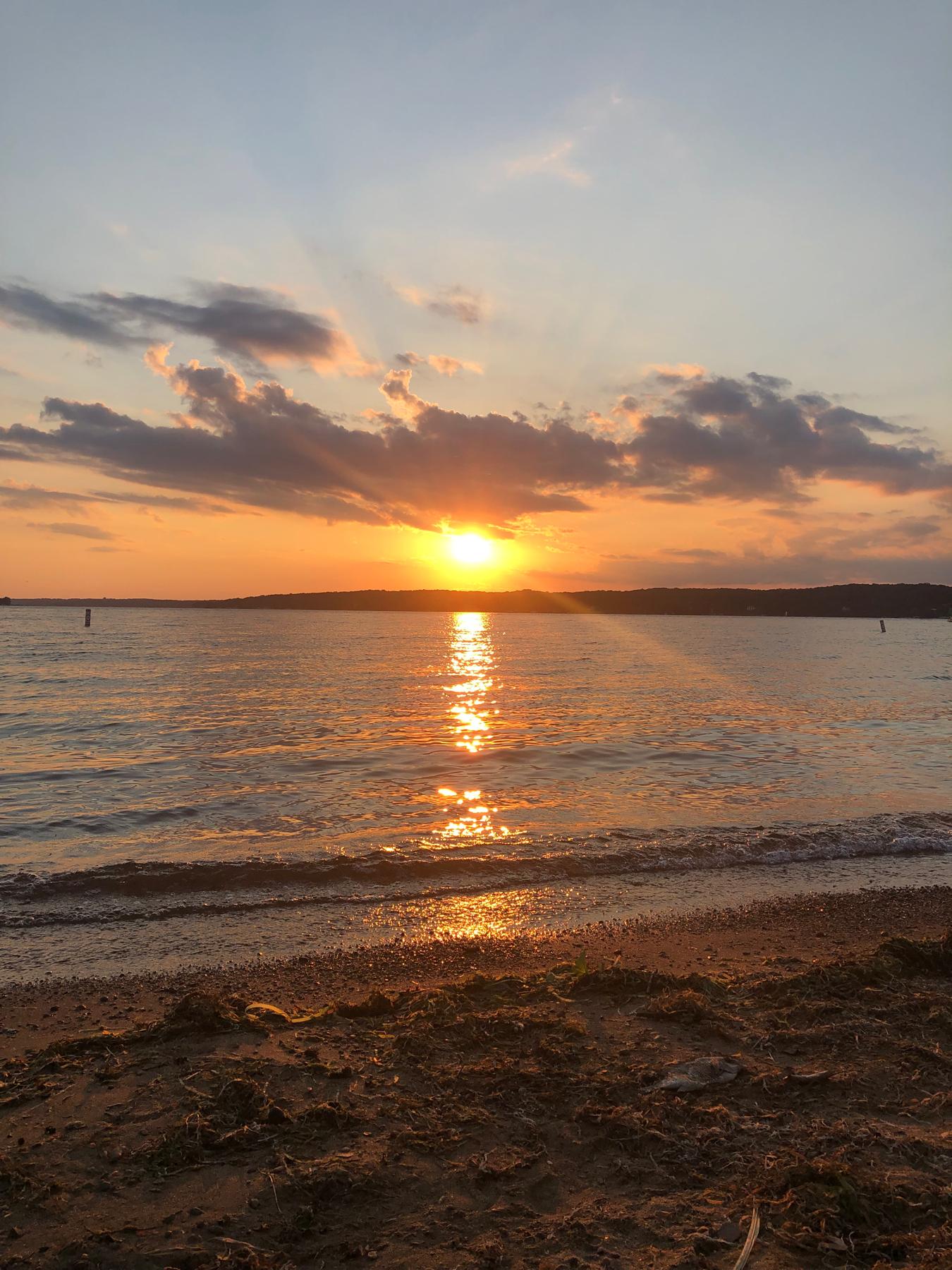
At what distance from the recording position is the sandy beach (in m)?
3.57

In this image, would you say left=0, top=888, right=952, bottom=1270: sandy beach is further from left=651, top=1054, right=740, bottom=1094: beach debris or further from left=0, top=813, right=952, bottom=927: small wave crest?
left=0, top=813, right=952, bottom=927: small wave crest

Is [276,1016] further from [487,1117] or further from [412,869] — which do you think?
[412,869]

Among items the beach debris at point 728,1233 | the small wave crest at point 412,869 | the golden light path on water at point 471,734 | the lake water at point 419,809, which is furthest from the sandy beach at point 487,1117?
the golden light path on water at point 471,734

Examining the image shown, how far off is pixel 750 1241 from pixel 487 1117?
5.31ft

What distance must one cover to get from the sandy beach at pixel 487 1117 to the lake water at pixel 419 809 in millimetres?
2223

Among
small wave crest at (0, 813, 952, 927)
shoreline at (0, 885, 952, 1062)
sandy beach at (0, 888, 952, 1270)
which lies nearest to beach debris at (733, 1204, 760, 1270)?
sandy beach at (0, 888, 952, 1270)

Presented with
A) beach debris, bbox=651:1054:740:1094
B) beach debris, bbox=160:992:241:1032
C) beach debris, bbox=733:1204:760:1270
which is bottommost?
beach debris, bbox=160:992:241:1032

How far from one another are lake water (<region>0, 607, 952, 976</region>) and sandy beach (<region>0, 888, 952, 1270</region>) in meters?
2.22

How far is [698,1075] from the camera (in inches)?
197

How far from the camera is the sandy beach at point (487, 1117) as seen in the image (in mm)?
3572

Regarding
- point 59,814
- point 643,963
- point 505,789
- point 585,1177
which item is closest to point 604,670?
point 505,789

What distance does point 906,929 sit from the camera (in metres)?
8.50

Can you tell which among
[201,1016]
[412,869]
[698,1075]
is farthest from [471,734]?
[698,1075]

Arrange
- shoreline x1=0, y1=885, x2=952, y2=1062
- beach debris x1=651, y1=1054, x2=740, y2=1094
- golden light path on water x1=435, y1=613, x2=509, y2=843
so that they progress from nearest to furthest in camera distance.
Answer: beach debris x1=651, y1=1054, x2=740, y2=1094 → shoreline x1=0, y1=885, x2=952, y2=1062 → golden light path on water x1=435, y1=613, x2=509, y2=843
